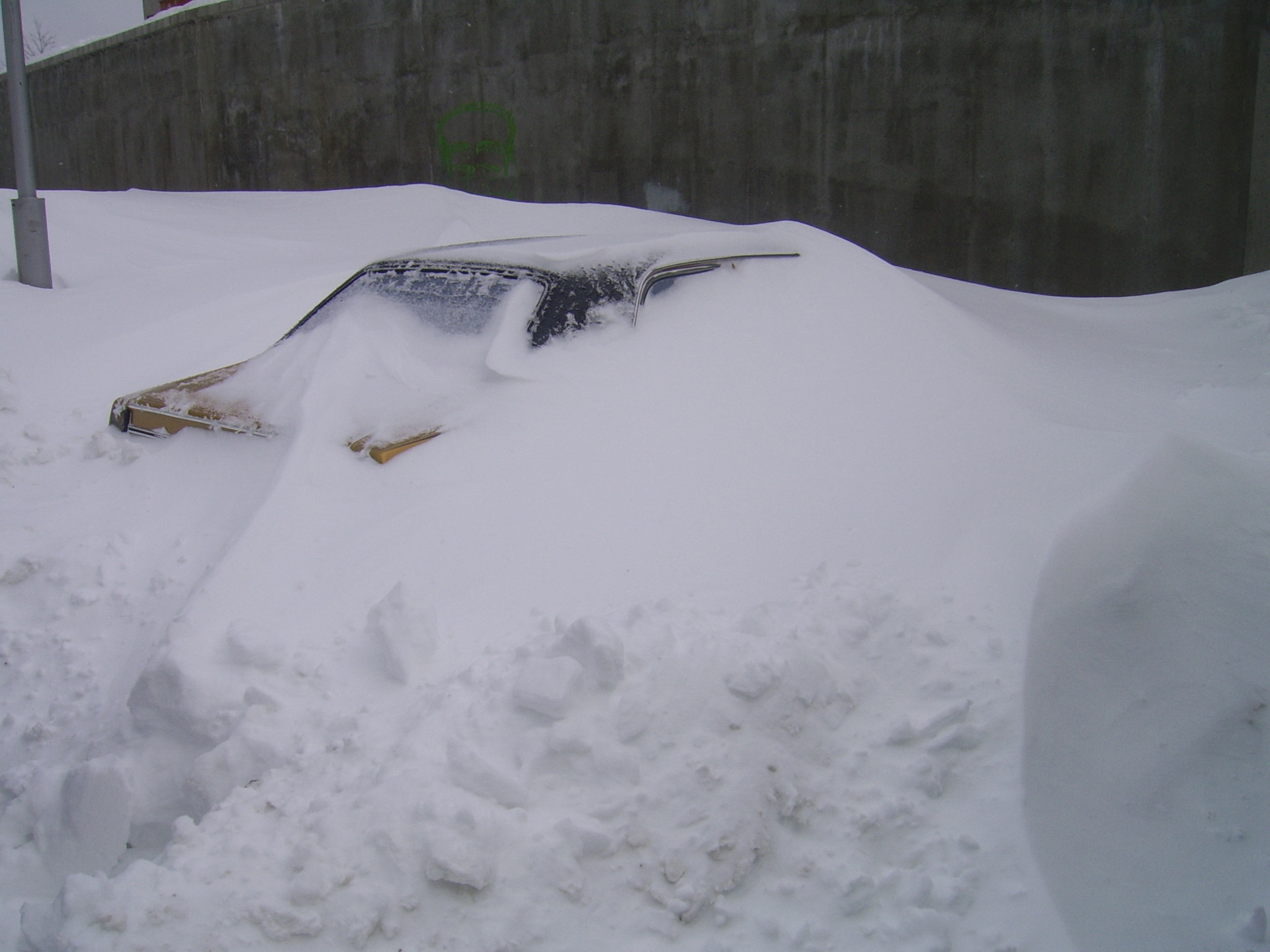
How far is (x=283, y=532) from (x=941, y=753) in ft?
7.99

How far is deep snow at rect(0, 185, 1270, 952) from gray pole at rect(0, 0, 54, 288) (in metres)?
4.09

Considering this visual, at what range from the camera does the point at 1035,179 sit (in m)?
9.47

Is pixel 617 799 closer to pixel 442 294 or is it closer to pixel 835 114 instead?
pixel 442 294

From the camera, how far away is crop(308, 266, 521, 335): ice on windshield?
14.6ft

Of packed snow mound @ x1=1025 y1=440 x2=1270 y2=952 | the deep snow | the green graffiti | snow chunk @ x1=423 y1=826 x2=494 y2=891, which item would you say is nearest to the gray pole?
the deep snow

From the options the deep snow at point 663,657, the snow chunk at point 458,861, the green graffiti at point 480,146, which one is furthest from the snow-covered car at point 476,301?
the green graffiti at point 480,146

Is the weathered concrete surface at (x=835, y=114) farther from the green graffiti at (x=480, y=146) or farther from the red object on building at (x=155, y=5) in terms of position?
the red object on building at (x=155, y=5)

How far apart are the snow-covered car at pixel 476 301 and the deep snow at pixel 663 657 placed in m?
0.12

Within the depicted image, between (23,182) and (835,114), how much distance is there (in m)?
7.70

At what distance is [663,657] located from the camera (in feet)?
9.45

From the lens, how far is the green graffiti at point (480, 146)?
464 inches

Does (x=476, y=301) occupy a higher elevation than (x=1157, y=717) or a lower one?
higher

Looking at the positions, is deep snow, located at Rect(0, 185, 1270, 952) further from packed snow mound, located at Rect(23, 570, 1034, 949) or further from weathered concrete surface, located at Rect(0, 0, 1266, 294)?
weathered concrete surface, located at Rect(0, 0, 1266, 294)

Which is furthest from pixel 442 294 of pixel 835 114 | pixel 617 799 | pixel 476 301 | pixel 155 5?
pixel 155 5
